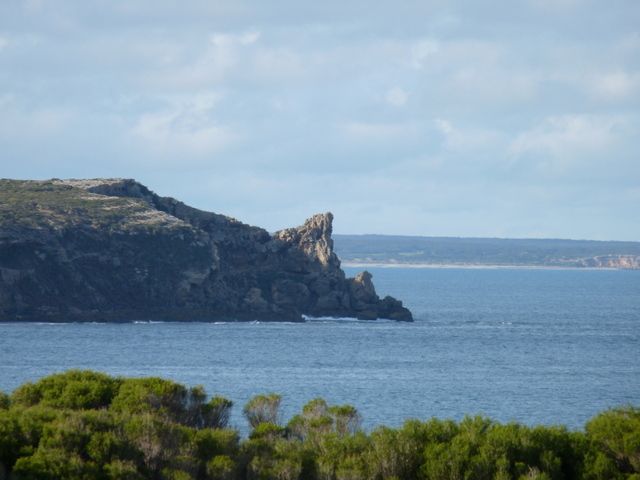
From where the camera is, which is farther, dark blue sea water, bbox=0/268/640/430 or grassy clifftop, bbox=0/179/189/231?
grassy clifftop, bbox=0/179/189/231

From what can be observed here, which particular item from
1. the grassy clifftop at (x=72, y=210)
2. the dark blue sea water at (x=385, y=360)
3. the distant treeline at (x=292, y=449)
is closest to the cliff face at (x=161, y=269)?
the grassy clifftop at (x=72, y=210)

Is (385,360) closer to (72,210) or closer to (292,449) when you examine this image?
(292,449)

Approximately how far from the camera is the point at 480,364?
303 feet

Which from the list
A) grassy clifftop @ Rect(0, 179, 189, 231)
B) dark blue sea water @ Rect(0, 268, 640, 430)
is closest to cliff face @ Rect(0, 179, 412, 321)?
grassy clifftop @ Rect(0, 179, 189, 231)

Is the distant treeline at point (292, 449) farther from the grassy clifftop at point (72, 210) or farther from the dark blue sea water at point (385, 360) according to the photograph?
the grassy clifftop at point (72, 210)

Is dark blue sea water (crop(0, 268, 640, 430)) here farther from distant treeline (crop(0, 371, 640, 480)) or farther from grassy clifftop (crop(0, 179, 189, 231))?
distant treeline (crop(0, 371, 640, 480))

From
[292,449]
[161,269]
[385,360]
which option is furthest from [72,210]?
[292,449]

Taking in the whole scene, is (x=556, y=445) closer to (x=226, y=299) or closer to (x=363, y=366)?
(x=363, y=366)

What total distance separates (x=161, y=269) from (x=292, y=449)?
103546mm

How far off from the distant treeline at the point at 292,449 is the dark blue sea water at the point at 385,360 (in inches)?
755

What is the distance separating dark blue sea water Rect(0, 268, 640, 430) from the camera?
70438 mm

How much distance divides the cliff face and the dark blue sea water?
4379 millimetres

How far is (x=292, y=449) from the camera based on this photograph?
34969mm

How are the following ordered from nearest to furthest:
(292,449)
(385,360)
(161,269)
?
(292,449)
(385,360)
(161,269)
